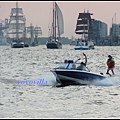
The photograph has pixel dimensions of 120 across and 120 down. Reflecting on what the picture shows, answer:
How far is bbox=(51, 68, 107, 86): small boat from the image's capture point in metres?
29.8

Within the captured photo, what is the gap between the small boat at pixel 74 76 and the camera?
97.7 feet

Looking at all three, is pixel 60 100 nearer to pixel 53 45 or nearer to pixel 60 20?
pixel 60 20

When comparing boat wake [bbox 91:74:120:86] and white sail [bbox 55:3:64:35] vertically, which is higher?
white sail [bbox 55:3:64:35]

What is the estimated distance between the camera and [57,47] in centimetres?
16300

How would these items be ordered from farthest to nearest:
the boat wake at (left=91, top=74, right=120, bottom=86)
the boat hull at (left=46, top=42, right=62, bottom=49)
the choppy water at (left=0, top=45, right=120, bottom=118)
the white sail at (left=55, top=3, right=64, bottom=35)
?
1. the boat hull at (left=46, top=42, right=62, bottom=49)
2. the white sail at (left=55, top=3, right=64, bottom=35)
3. the boat wake at (left=91, top=74, right=120, bottom=86)
4. the choppy water at (left=0, top=45, right=120, bottom=118)

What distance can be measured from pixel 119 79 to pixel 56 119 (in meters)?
16.0

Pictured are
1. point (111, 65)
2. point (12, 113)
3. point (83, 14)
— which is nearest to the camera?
point (12, 113)

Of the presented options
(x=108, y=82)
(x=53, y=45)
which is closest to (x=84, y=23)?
(x=53, y=45)

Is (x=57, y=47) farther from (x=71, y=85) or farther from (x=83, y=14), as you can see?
(x=71, y=85)

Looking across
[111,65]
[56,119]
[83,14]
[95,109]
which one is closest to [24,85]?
[111,65]

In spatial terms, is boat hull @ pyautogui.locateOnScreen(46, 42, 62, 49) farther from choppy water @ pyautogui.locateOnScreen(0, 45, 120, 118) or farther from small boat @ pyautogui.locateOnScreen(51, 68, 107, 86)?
small boat @ pyautogui.locateOnScreen(51, 68, 107, 86)

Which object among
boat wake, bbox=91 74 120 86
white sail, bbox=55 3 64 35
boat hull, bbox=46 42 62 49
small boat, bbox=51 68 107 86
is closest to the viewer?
small boat, bbox=51 68 107 86

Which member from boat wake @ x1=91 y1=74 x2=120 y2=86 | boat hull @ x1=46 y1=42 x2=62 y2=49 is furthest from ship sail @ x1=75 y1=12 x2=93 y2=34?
boat wake @ x1=91 y1=74 x2=120 y2=86

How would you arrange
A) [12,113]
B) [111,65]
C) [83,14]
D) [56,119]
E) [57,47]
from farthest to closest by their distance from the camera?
1. [83,14]
2. [57,47]
3. [111,65]
4. [12,113]
5. [56,119]
